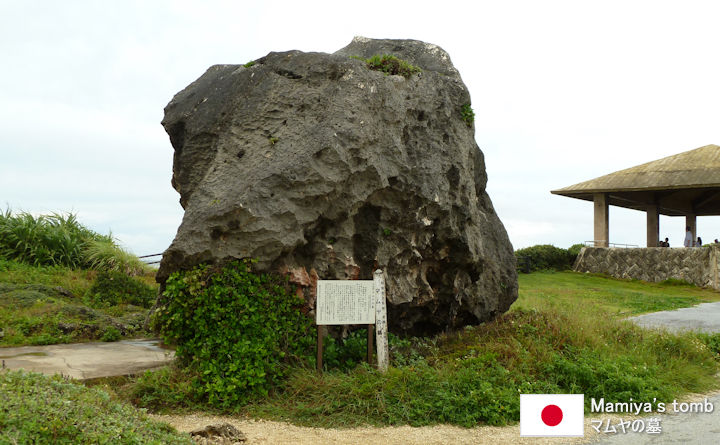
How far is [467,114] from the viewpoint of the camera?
9297mm

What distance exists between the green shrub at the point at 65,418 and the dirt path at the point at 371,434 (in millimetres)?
848

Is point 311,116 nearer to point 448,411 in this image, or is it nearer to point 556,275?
point 448,411

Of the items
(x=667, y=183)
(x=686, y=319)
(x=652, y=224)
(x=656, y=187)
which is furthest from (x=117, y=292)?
(x=652, y=224)

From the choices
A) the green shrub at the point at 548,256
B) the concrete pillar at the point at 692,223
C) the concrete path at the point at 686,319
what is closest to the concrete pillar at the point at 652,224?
the green shrub at the point at 548,256

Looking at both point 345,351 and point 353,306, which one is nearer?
point 353,306

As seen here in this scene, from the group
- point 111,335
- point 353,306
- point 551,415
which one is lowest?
point 551,415

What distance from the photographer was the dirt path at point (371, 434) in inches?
219

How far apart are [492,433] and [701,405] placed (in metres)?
3.38

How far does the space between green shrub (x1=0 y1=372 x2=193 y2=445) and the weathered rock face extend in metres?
1.98

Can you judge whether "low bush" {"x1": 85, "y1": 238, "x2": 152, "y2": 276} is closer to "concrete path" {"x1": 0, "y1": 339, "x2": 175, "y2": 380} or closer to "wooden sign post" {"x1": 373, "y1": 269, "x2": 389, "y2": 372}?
"concrete path" {"x1": 0, "y1": 339, "x2": 175, "y2": 380}

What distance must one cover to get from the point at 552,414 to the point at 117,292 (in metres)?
11.6

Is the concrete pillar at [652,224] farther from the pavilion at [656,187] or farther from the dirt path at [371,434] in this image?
the dirt path at [371,434]

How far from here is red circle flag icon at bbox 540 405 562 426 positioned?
20.2ft

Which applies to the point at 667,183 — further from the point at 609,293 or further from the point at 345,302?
the point at 345,302
